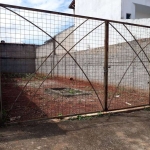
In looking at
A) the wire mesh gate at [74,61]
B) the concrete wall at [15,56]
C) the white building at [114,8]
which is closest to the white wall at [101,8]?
the white building at [114,8]

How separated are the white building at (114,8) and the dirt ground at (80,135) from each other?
9.74 metres

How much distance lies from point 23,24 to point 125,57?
239 inches

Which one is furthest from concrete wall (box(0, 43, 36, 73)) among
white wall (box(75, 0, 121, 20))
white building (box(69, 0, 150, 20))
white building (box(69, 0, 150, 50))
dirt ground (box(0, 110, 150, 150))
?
dirt ground (box(0, 110, 150, 150))

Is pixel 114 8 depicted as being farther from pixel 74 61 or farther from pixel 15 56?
pixel 15 56

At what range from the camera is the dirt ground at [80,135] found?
10.5 ft

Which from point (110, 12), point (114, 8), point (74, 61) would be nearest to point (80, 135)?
point (74, 61)

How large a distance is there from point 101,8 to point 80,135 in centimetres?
1235

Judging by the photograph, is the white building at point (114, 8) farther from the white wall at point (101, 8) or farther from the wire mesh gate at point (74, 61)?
the wire mesh gate at point (74, 61)

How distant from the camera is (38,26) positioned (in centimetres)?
394

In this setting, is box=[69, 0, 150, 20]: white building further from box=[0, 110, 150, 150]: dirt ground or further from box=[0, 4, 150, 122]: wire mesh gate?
box=[0, 110, 150, 150]: dirt ground

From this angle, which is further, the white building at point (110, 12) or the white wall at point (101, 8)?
the white wall at point (101, 8)

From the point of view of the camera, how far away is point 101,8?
47.3 feet

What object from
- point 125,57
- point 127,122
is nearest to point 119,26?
point 125,57

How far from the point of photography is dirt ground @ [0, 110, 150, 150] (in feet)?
10.5
